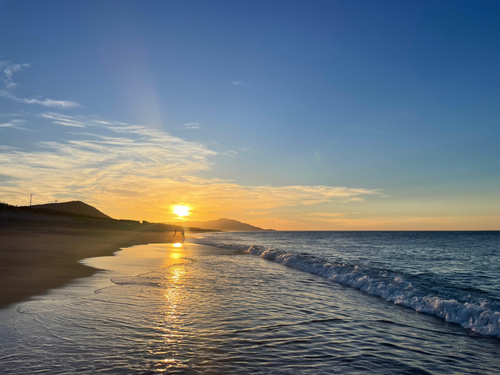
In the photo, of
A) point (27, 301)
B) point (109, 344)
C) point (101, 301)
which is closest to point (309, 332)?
point (109, 344)

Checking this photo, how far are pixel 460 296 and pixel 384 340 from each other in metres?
8.73

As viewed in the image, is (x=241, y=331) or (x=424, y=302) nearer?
(x=241, y=331)

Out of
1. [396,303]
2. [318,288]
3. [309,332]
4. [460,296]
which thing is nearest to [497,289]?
[460,296]

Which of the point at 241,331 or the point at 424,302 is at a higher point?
the point at 241,331

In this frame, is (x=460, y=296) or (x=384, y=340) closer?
(x=384, y=340)

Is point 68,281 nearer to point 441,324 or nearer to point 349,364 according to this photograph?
point 349,364

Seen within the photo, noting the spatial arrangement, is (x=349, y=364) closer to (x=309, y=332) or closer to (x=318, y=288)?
(x=309, y=332)

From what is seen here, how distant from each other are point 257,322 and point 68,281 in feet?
30.8

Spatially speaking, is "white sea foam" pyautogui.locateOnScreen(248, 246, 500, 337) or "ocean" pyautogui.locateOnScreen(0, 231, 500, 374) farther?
"white sea foam" pyautogui.locateOnScreen(248, 246, 500, 337)

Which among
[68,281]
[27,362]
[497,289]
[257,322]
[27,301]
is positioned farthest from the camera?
[497,289]

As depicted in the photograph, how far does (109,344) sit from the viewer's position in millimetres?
6660

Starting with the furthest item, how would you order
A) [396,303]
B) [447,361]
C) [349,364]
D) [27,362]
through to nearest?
[396,303] → [447,361] → [349,364] → [27,362]

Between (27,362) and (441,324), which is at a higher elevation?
(27,362)

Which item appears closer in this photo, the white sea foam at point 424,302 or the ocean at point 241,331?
the ocean at point 241,331
